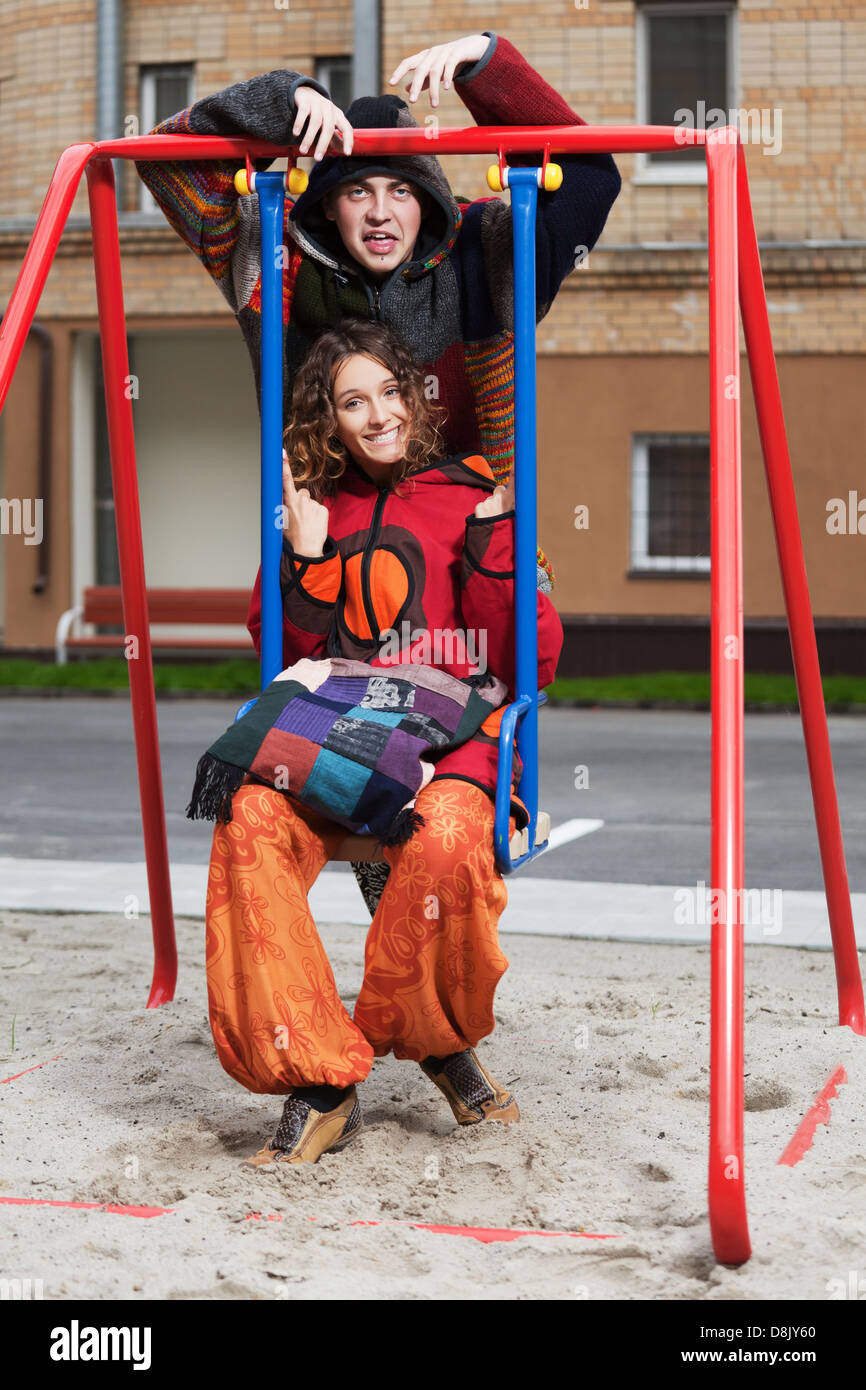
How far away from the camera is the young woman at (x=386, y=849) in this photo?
2566 millimetres

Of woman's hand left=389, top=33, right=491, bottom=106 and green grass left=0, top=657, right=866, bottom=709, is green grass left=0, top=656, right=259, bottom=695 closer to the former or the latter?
green grass left=0, top=657, right=866, bottom=709

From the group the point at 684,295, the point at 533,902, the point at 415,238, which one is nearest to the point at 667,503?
the point at 684,295

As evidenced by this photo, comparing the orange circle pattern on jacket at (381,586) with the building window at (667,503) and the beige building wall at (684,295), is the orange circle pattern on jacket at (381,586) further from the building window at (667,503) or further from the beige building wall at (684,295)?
the building window at (667,503)

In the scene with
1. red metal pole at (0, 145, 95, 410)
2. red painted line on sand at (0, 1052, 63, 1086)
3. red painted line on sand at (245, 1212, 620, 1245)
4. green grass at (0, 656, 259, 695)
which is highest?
red metal pole at (0, 145, 95, 410)

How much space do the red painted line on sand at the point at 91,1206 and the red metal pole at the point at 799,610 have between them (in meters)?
1.61

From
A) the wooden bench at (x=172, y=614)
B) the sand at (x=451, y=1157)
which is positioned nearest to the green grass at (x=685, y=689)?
the wooden bench at (x=172, y=614)

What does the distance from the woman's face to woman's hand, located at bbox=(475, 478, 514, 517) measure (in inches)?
7.2

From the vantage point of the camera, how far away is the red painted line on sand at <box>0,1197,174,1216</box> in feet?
8.14

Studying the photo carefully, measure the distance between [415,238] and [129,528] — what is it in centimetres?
95

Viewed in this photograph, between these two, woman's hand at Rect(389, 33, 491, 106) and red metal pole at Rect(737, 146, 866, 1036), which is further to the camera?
red metal pole at Rect(737, 146, 866, 1036)

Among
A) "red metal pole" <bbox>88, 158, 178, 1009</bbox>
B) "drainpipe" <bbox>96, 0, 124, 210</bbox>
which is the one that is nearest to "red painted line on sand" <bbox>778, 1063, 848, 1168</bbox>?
"red metal pole" <bbox>88, 158, 178, 1009</bbox>

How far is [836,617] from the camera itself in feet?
44.1

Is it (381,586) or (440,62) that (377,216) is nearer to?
(440,62)
